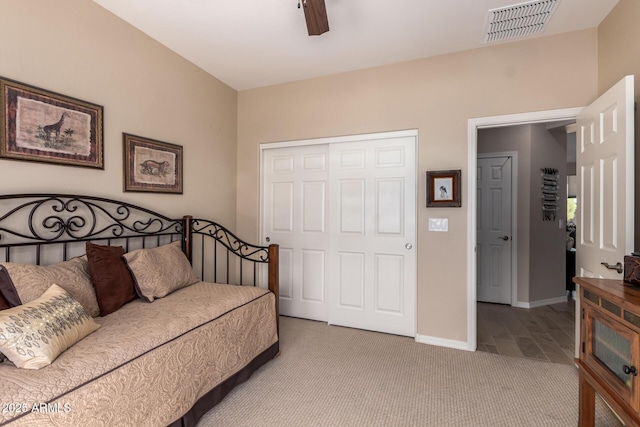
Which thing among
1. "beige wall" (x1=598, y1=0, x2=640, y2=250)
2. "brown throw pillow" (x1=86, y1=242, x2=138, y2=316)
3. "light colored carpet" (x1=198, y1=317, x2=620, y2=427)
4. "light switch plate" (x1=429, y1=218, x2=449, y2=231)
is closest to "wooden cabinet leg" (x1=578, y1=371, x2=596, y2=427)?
"light colored carpet" (x1=198, y1=317, x2=620, y2=427)

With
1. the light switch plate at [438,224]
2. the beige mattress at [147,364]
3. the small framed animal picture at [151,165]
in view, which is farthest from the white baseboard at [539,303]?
the small framed animal picture at [151,165]

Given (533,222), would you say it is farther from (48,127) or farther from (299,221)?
(48,127)

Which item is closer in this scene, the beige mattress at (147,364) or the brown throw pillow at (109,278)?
the beige mattress at (147,364)

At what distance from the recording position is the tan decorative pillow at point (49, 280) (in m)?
1.50

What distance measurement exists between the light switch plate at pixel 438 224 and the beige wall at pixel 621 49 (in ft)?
3.97

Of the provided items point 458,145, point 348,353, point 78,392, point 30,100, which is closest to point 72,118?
point 30,100

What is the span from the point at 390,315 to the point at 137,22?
336 cm

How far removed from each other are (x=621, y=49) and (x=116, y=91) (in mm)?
3601

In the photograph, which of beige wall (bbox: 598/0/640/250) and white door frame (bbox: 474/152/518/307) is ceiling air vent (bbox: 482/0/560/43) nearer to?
beige wall (bbox: 598/0/640/250)

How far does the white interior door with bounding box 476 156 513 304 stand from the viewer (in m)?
4.07

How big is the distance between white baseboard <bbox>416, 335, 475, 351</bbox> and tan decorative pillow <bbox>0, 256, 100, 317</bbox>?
2568mm

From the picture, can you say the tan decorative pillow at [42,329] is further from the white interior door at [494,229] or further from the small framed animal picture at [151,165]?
the white interior door at [494,229]

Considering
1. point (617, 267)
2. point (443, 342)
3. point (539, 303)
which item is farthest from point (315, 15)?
point (539, 303)

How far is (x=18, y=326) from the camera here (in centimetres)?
120
